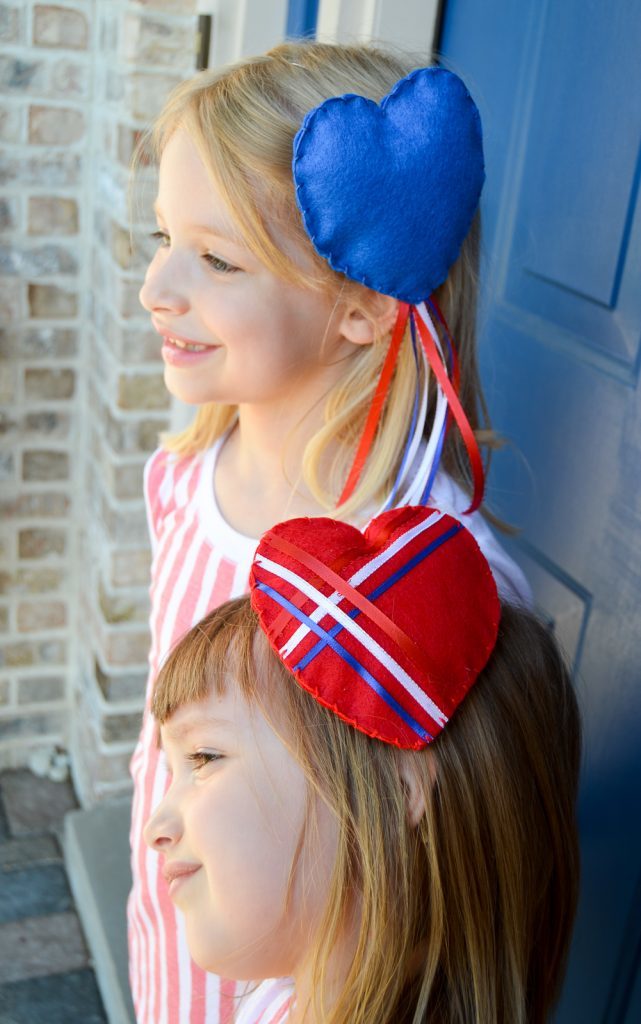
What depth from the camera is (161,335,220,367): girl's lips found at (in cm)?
127

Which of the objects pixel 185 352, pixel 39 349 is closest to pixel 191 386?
pixel 185 352

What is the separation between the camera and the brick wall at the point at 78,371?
2.18 m

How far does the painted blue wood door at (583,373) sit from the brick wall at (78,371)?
2.60ft

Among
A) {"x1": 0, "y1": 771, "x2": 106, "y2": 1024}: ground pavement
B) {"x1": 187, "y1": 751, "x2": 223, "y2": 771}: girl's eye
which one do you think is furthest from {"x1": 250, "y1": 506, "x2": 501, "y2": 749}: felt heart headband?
{"x1": 0, "y1": 771, "x2": 106, "y2": 1024}: ground pavement

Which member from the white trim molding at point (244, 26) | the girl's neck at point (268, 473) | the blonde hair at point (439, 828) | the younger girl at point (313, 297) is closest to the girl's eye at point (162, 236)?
the younger girl at point (313, 297)

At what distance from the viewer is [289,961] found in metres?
0.93

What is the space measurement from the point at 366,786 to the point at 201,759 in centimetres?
16

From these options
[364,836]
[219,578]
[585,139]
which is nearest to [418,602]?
[364,836]

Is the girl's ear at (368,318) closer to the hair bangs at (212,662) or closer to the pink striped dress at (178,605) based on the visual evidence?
the pink striped dress at (178,605)

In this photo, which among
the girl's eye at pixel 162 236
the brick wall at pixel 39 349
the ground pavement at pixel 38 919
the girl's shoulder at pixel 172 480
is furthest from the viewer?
the brick wall at pixel 39 349

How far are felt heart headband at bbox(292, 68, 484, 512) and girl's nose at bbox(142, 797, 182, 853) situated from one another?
1.74 feet

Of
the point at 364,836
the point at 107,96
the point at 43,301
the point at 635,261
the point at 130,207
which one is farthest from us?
the point at 43,301

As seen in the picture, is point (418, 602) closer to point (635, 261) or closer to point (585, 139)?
point (635, 261)

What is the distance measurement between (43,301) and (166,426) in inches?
18.9
